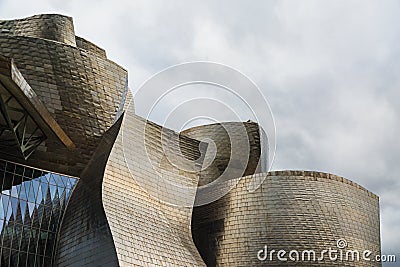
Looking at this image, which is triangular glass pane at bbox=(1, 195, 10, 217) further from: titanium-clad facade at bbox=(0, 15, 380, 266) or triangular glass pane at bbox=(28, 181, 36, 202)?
triangular glass pane at bbox=(28, 181, 36, 202)

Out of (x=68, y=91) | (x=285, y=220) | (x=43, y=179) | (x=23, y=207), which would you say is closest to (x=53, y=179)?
(x=43, y=179)

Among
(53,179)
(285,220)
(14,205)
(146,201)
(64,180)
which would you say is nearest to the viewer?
(14,205)

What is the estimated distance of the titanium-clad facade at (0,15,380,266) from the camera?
22234 millimetres

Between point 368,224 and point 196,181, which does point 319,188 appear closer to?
point 368,224

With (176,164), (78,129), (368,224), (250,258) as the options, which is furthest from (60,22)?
(368,224)

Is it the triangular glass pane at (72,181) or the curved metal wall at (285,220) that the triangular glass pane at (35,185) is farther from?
the curved metal wall at (285,220)

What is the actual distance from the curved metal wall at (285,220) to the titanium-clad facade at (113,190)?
0.05 metres

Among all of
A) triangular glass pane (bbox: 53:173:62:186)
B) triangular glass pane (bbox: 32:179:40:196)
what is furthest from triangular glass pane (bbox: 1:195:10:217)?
triangular glass pane (bbox: 53:173:62:186)

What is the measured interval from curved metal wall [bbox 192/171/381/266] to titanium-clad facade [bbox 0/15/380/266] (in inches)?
2.0

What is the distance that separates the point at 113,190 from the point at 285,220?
8313 mm

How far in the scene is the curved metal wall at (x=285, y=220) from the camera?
2638cm

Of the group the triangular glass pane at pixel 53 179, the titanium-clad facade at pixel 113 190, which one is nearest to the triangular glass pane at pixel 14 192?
the titanium-clad facade at pixel 113 190

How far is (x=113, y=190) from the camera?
23.0 metres

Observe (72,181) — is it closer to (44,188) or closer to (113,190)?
(44,188)
